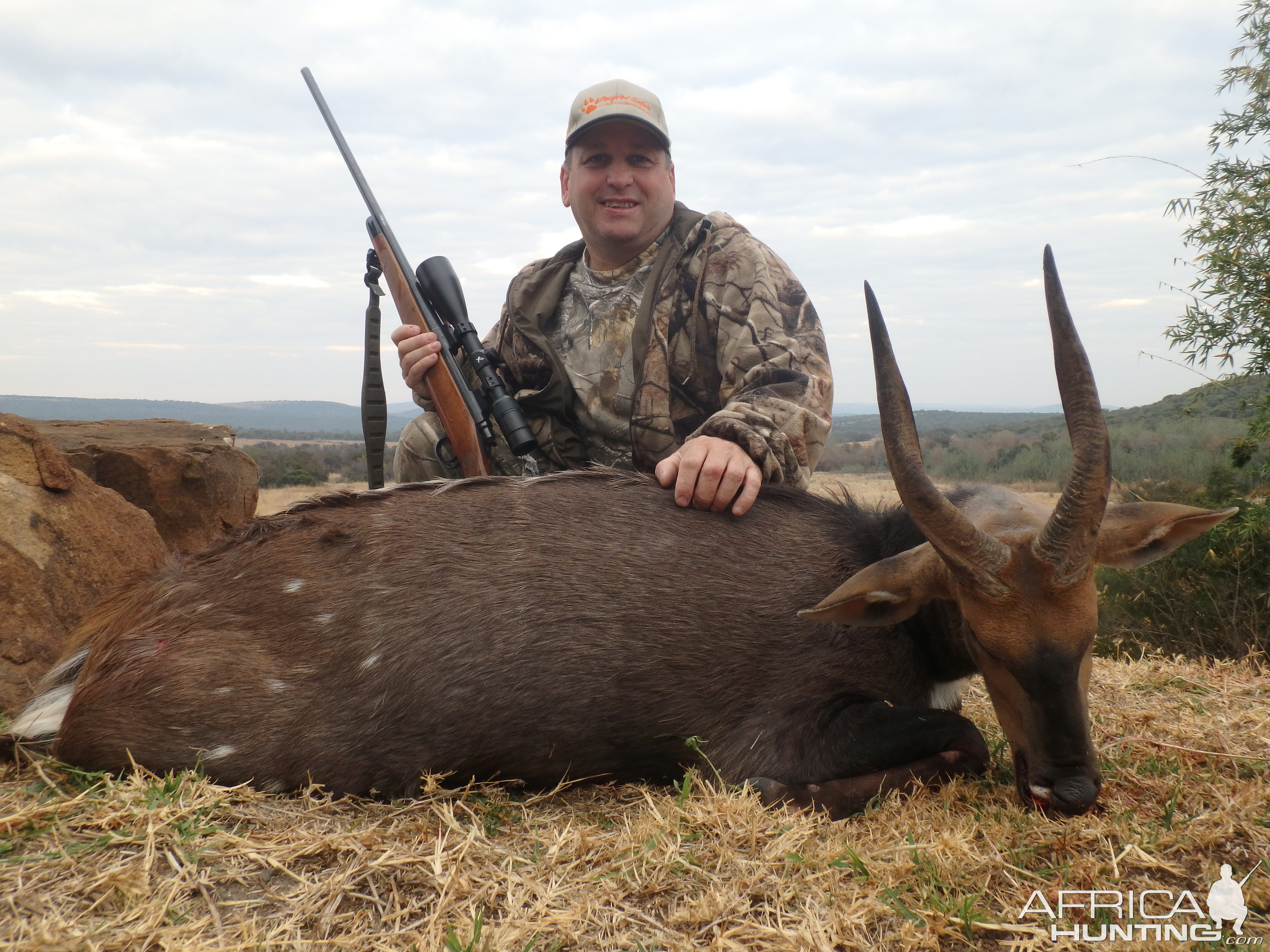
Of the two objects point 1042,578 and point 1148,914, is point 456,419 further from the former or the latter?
point 1148,914

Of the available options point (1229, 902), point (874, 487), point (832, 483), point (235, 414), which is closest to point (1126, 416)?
point (874, 487)

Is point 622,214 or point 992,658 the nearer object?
point 992,658

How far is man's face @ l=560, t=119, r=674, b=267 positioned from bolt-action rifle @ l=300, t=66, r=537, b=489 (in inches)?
38.2

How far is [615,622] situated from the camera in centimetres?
Result: 320

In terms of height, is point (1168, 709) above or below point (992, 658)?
below

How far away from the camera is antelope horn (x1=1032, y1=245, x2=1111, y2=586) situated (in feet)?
8.16

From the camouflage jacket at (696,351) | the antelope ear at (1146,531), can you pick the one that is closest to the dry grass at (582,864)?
the antelope ear at (1146,531)

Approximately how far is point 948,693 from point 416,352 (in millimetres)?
3444

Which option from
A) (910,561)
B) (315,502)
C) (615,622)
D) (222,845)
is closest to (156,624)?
(315,502)

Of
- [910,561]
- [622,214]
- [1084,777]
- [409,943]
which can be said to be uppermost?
[622,214]

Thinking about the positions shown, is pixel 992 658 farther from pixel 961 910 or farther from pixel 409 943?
pixel 409 943

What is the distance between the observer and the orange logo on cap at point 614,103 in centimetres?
518

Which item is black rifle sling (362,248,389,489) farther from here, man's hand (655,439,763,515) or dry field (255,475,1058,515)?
man's hand (655,439,763,515)

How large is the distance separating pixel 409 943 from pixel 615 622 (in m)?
1.32
